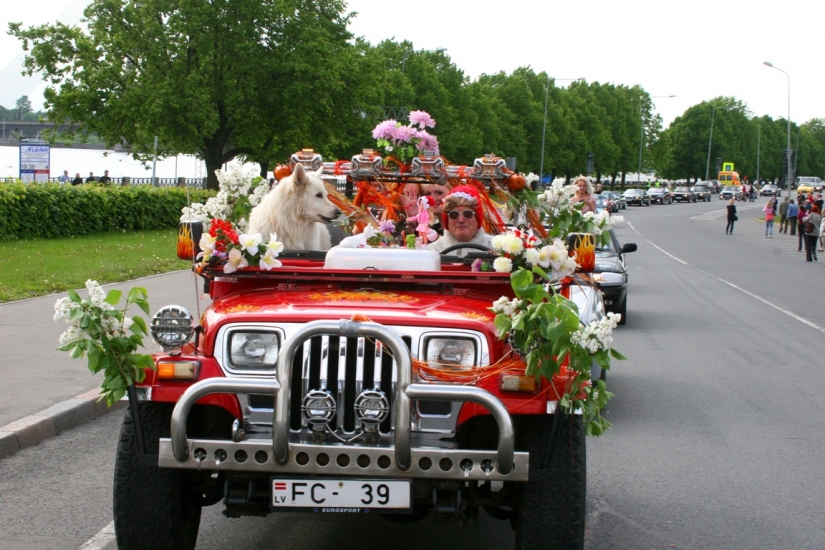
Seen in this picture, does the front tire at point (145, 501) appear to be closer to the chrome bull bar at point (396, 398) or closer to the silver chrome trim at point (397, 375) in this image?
the chrome bull bar at point (396, 398)

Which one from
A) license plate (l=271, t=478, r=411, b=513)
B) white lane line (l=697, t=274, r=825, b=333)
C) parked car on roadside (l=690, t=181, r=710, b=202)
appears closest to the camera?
license plate (l=271, t=478, r=411, b=513)

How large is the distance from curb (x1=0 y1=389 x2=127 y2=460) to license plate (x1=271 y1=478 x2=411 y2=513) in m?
3.49

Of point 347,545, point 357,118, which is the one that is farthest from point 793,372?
point 357,118

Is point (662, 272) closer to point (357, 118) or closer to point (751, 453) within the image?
point (751, 453)

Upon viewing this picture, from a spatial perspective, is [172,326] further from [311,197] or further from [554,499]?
[311,197]

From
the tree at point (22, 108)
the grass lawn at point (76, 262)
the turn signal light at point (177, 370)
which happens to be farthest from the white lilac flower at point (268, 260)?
the tree at point (22, 108)

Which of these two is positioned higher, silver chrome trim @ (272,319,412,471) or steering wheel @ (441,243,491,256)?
steering wheel @ (441,243,491,256)

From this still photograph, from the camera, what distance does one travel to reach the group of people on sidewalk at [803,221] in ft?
111

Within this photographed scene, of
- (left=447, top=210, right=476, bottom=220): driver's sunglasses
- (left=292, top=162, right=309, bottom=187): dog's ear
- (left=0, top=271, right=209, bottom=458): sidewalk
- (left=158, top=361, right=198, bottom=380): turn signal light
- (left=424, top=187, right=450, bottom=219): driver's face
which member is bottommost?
(left=0, top=271, right=209, bottom=458): sidewalk

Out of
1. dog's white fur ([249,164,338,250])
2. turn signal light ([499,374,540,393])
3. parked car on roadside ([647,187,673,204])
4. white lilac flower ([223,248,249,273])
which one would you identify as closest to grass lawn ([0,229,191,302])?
dog's white fur ([249,164,338,250])

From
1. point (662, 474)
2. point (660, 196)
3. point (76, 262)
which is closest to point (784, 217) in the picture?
point (76, 262)

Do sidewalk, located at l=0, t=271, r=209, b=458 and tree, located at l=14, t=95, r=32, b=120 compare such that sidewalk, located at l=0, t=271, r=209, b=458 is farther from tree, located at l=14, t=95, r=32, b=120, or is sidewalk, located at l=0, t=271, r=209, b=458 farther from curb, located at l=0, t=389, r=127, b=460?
tree, located at l=14, t=95, r=32, b=120

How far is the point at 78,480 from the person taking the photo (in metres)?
6.42

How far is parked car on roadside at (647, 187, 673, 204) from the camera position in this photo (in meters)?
100
